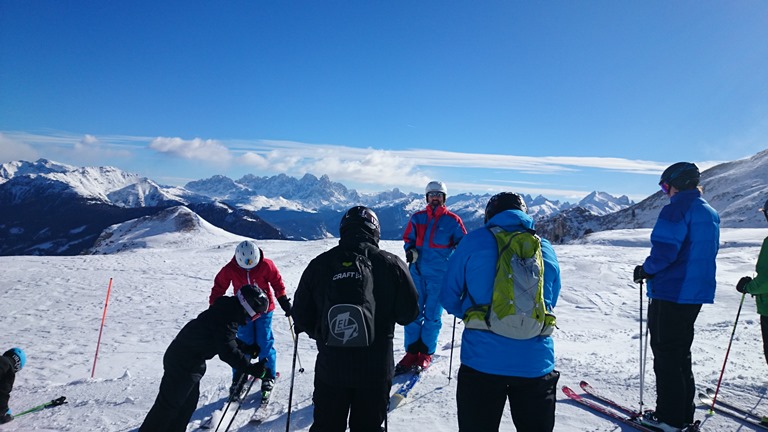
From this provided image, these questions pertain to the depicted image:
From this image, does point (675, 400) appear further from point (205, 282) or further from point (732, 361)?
point (205, 282)

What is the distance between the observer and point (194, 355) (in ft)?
15.5

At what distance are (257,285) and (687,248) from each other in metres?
5.78

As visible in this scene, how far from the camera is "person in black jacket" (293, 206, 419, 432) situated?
3449 mm

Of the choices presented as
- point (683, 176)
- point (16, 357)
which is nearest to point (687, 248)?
point (683, 176)

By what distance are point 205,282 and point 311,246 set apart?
989 cm

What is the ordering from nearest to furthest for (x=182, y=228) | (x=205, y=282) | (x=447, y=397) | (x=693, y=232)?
1. (x=693, y=232)
2. (x=447, y=397)
3. (x=205, y=282)
4. (x=182, y=228)

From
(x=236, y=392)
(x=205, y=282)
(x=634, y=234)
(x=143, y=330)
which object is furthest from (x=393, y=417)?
(x=634, y=234)

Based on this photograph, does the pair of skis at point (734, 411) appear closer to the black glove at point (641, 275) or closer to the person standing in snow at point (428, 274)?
the black glove at point (641, 275)

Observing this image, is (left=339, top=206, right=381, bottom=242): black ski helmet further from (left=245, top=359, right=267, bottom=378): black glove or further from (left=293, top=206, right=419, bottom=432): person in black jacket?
(left=245, top=359, right=267, bottom=378): black glove

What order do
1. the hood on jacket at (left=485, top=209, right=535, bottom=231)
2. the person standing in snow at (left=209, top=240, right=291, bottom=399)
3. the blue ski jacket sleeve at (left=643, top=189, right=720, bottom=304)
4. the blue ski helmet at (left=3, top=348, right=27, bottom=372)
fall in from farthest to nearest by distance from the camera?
the person standing in snow at (left=209, top=240, right=291, bottom=399) → the blue ski helmet at (left=3, top=348, right=27, bottom=372) → the blue ski jacket sleeve at (left=643, top=189, right=720, bottom=304) → the hood on jacket at (left=485, top=209, right=535, bottom=231)

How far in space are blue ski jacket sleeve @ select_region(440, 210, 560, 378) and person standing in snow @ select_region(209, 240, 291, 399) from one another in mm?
3467

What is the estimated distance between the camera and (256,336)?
20.8 feet

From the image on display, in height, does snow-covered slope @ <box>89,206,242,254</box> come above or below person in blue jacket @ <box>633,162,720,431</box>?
below

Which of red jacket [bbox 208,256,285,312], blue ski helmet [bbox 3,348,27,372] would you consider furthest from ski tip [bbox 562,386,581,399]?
blue ski helmet [bbox 3,348,27,372]
